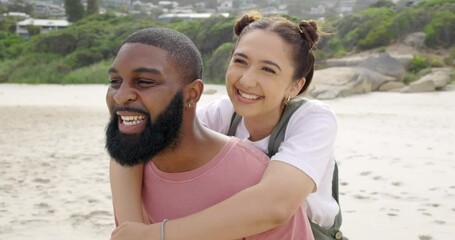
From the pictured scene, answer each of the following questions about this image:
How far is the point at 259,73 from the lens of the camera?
203 centimetres

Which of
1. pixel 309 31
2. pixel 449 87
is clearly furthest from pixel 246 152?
pixel 449 87

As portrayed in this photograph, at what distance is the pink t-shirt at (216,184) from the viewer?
177cm

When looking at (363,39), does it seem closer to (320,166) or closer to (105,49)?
(105,49)

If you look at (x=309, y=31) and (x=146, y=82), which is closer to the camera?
(x=146, y=82)

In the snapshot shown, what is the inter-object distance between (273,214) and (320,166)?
30cm

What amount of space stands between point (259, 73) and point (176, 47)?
374 mm

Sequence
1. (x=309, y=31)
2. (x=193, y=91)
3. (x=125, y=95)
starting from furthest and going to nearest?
(x=309, y=31) → (x=193, y=91) → (x=125, y=95)

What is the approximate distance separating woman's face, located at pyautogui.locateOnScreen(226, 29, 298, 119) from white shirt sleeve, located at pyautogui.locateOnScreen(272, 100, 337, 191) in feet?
0.37

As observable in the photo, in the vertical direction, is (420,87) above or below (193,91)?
below

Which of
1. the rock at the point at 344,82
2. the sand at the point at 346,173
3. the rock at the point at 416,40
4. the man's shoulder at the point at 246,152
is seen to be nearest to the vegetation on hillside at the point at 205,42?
the rock at the point at 416,40

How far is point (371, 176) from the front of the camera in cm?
712

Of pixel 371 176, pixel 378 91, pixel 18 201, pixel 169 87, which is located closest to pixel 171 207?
pixel 169 87

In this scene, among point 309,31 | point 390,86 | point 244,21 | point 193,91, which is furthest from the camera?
point 390,86

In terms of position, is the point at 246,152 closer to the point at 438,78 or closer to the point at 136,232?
the point at 136,232
